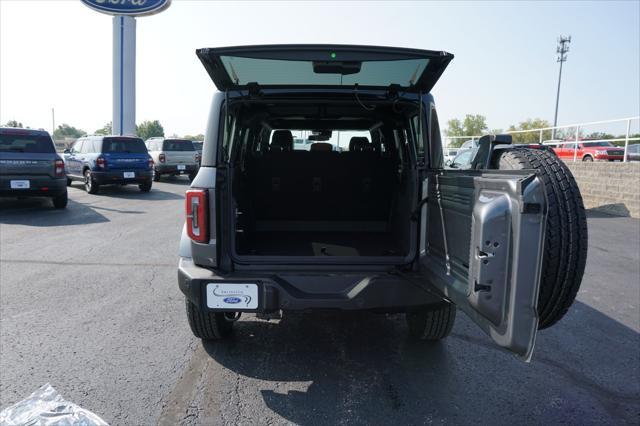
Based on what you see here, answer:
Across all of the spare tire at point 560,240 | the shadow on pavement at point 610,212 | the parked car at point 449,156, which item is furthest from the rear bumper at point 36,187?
the shadow on pavement at point 610,212

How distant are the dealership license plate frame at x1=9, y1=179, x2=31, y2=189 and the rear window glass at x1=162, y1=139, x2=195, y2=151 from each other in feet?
30.6

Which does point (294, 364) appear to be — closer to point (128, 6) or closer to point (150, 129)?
point (128, 6)

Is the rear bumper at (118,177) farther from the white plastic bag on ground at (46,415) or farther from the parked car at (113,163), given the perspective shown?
the white plastic bag on ground at (46,415)

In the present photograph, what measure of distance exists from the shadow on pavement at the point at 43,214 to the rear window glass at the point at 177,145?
736 cm

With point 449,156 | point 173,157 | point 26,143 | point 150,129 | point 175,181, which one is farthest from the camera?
point 150,129

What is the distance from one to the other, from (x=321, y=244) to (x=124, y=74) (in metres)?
24.9

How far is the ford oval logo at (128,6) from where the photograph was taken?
2511 centimetres

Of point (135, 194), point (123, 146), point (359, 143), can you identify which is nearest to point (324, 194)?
point (359, 143)

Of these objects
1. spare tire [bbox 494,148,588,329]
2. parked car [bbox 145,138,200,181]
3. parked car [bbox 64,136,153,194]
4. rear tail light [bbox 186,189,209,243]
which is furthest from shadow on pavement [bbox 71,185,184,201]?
spare tire [bbox 494,148,588,329]

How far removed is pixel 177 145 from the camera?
19047mm

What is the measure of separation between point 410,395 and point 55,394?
2108mm

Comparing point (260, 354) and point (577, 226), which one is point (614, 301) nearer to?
point (577, 226)

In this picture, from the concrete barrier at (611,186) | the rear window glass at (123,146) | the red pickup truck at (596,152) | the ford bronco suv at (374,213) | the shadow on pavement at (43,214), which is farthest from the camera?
the red pickup truck at (596,152)

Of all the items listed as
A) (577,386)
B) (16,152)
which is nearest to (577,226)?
(577,386)
